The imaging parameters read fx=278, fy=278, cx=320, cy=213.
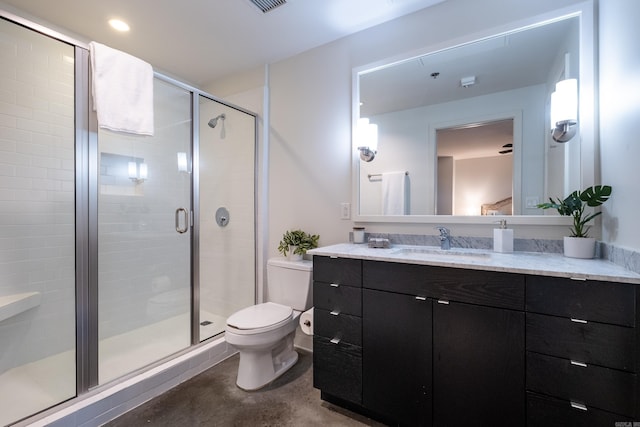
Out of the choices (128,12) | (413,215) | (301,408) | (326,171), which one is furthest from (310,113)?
(301,408)

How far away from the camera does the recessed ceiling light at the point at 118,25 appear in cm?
194

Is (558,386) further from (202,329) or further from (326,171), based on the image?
(202,329)

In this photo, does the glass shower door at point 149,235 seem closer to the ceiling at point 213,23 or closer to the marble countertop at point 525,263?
the ceiling at point 213,23

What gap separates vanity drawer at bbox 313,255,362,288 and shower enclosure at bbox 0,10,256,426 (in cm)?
112

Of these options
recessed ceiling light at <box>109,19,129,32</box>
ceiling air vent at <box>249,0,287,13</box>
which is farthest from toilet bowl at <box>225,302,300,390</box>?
recessed ceiling light at <box>109,19,129,32</box>

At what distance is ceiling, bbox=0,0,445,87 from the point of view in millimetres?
1777

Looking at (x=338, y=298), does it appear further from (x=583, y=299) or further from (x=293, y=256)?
(x=583, y=299)

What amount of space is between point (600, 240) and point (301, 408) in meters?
1.77

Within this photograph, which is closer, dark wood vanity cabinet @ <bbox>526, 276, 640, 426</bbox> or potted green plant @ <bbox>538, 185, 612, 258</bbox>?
dark wood vanity cabinet @ <bbox>526, 276, 640, 426</bbox>

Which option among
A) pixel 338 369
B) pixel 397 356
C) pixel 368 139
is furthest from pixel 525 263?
pixel 368 139

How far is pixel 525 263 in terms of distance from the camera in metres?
1.18

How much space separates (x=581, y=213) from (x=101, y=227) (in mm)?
2821

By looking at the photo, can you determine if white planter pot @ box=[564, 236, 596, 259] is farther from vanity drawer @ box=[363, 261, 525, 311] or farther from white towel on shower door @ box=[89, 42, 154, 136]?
white towel on shower door @ box=[89, 42, 154, 136]

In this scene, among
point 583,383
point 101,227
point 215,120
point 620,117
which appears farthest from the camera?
point 215,120
